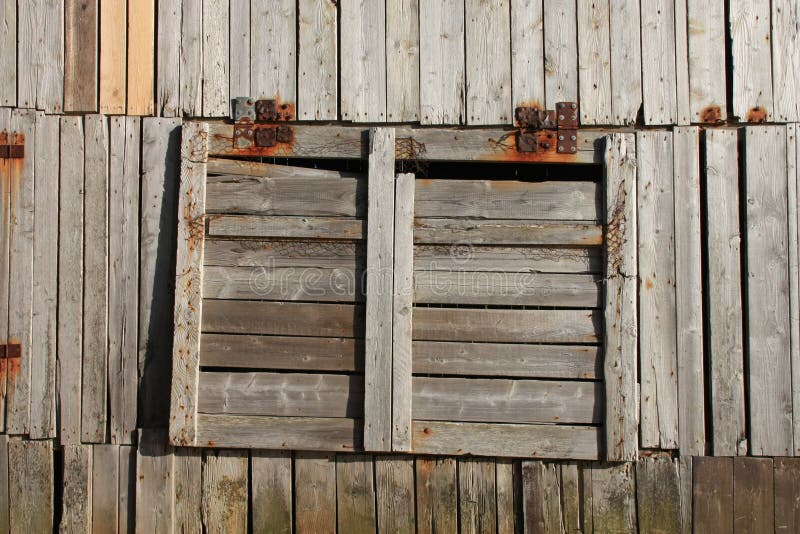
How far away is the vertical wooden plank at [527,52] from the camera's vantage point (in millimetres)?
3531

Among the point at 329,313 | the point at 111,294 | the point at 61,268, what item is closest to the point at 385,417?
the point at 329,313

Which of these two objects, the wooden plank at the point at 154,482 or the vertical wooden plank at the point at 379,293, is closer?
the vertical wooden plank at the point at 379,293

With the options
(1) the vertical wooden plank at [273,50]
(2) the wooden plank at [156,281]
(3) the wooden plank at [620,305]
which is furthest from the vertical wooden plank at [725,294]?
(2) the wooden plank at [156,281]

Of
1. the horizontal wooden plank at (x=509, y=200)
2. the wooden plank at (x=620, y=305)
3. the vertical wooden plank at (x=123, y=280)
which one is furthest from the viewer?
the vertical wooden plank at (x=123, y=280)

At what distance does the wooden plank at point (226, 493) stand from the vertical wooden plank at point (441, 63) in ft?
7.46

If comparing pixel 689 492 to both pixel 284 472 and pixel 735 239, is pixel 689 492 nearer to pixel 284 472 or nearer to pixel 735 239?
pixel 735 239

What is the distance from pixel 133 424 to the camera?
3.51 metres

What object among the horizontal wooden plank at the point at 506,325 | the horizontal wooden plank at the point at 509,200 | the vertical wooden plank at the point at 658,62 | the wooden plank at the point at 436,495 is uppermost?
the vertical wooden plank at the point at 658,62

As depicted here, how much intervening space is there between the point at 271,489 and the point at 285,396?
562 mm

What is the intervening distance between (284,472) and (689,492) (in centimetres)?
231

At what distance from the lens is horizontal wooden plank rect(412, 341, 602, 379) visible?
11.1 ft

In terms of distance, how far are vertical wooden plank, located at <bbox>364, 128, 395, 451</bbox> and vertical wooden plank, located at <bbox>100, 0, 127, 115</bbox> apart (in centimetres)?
155

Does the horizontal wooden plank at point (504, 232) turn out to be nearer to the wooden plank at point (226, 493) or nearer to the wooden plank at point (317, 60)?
the wooden plank at point (317, 60)

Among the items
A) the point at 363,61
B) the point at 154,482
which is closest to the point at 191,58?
the point at 363,61
